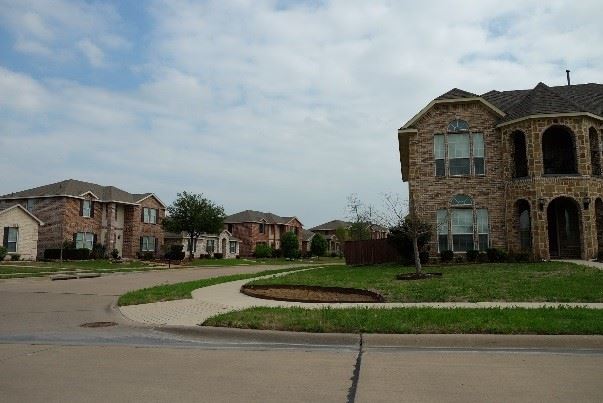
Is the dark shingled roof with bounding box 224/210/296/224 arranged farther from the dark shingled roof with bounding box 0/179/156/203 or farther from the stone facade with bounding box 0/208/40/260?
the stone facade with bounding box 0/208/40/260

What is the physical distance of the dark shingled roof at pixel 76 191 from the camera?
47.7 meters

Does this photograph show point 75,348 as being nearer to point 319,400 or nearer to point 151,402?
point 151,402

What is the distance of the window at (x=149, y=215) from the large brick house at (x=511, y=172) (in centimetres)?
3853

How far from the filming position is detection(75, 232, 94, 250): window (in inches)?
1901

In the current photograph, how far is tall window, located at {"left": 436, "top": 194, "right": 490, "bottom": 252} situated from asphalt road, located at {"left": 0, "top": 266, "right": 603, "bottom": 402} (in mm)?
17077

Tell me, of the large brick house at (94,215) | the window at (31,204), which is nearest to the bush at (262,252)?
the large brick house at (94,215)

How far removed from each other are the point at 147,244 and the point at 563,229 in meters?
43.8

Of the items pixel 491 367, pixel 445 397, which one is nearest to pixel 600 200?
pixel 491 367

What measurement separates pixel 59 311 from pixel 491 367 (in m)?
10.2

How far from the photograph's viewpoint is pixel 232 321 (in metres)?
9.09

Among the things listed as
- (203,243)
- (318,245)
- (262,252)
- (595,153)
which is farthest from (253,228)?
(595,153)

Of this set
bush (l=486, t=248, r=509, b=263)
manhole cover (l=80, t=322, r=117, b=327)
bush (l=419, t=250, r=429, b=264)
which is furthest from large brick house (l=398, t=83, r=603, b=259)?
manhole cover (l=80, t=322, r=117, b=327)

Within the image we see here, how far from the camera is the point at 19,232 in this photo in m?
42.8

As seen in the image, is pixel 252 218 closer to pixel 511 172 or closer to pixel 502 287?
pixel 511 172
